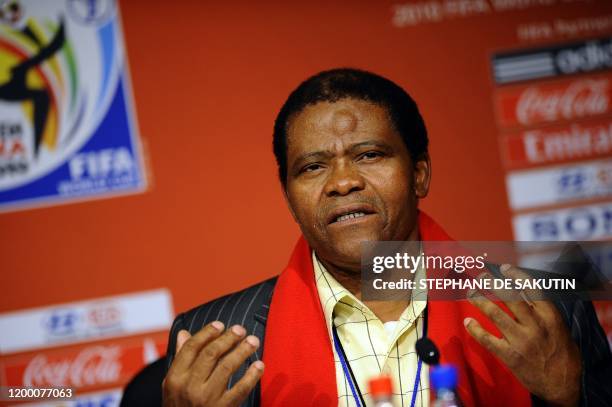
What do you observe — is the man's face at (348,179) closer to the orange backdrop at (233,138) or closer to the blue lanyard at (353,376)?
the blue lanyard at (353,376)

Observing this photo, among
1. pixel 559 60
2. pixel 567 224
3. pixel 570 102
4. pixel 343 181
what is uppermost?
pixel 559 60

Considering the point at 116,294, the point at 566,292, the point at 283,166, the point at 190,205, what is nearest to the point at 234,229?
the point at 190,205

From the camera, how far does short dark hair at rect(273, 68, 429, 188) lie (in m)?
1.65

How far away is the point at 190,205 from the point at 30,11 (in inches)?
36.3

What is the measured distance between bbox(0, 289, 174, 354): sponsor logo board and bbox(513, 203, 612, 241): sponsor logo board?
54.0 inches

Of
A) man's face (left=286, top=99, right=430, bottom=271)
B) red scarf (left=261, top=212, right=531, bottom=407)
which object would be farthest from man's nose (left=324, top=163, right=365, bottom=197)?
red scarf (left=261, top=212, right=531, bottom=407)

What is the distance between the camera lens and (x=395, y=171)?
1.60 metres

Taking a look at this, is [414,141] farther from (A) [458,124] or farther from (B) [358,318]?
(A) [458,124]

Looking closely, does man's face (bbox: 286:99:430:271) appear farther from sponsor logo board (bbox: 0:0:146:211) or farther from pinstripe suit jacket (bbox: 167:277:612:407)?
sponsor logo board (bbox: 0:0:146:211)

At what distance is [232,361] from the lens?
4.05 ft

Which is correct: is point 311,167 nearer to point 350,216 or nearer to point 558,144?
point 350,216

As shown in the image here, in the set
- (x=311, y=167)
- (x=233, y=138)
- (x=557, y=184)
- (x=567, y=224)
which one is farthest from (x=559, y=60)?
(x=311, y=167)

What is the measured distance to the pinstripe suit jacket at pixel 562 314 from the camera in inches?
52.2

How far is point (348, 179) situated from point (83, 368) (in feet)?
5.29
